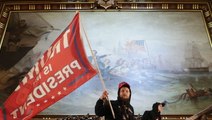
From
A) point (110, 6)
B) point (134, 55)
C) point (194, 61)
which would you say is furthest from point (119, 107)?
point (110, 6)

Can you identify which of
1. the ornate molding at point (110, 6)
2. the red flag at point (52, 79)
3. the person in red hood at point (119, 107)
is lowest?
the person in red hood at point (119, 107)

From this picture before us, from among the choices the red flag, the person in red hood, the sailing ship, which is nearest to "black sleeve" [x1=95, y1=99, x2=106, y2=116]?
the person in red hood

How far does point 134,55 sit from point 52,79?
3.91 m

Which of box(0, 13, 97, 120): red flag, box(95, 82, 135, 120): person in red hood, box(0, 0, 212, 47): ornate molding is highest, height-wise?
box(0, 0, 212, 47): ornate molding

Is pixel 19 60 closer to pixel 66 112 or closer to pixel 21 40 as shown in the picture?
pixel 21 40

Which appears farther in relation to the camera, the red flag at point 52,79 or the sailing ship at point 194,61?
the sailing ship at point 194,61

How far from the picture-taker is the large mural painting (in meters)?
8.40

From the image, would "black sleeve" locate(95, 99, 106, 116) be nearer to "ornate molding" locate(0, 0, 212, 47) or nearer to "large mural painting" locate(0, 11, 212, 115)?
"large mural painting" locate(0, 11, 212, 115)

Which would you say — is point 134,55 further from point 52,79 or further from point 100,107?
point 100,107

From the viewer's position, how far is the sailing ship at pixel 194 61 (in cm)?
899

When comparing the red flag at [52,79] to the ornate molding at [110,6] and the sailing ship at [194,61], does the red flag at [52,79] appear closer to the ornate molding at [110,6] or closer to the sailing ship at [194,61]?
the sailing ship at [194,61]

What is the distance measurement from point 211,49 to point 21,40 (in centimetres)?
413

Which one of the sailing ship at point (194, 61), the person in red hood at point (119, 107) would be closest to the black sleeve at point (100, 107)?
the person in red hood at point (119, 107)

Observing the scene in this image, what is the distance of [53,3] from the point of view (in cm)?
1058
